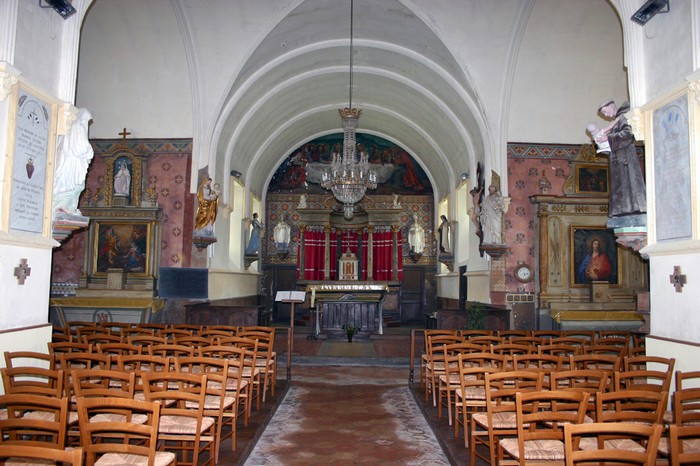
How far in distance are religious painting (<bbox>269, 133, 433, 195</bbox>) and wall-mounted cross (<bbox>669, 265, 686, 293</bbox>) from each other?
54.4 feet

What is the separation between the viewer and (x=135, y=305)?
12422mm

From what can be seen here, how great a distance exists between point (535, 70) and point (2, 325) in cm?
1135

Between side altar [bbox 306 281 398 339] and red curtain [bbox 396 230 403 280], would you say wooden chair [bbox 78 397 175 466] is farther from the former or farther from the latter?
red curtain [bbox 396 230 403 280]

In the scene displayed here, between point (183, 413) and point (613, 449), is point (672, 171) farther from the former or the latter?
point (183, 413)

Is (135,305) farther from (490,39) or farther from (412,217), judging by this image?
(412,217)

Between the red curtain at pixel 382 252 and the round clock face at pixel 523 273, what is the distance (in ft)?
28.7

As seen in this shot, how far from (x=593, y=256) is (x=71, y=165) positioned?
10818mm

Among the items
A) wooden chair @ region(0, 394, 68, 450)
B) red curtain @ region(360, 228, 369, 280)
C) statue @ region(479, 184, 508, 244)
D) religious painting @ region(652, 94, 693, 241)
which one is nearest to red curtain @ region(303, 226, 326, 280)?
red curtain @ region(360, 228, 369, 280)

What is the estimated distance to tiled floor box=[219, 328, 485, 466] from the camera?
538 centimetres

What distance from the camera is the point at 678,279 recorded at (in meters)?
5.88

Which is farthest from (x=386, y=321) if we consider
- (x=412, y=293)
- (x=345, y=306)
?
(x=345, y=306)

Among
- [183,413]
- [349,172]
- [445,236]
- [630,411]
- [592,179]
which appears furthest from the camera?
[445,236]

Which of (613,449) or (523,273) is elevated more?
(523,273)

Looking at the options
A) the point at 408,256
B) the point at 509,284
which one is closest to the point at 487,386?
the point at 509,284
